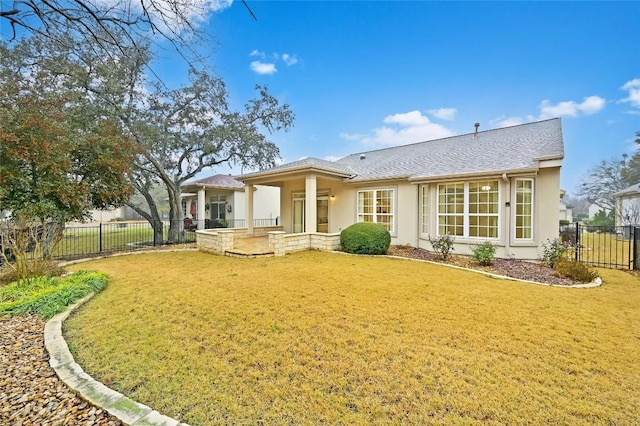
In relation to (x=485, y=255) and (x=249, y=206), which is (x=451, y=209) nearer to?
(x=485, y=255)

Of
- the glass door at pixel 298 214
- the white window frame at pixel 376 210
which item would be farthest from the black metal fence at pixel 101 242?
the white window frame at pixel 376 210

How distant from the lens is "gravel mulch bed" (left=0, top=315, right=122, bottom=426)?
2393 mm

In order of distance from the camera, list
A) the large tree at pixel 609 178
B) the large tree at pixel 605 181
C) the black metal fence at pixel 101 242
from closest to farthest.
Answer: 1. the black metal fence at pixel 101 242
2. the large tree at pixel 609 178
3. the large tree at pixel 605 181

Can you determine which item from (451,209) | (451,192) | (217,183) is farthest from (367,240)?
(217,183)

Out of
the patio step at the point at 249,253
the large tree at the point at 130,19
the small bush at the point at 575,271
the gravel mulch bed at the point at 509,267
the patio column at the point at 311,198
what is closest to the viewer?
the large tree at the point at 130,19

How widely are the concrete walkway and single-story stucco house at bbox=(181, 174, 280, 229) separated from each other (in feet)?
57.4

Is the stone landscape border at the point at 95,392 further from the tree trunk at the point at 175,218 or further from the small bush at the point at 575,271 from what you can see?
the tree trunk at the point at 175,218

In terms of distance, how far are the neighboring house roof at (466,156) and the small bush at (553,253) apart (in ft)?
8.55

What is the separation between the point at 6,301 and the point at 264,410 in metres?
6.23

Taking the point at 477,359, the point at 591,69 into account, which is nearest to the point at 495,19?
the point at 591,69

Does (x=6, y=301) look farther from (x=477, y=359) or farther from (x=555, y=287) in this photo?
(x=555, y=287)

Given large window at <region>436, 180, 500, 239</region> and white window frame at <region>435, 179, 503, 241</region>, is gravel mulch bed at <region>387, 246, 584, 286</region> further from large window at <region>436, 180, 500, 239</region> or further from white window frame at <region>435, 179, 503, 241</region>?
large window at <region>436, 180, 500, 239</region>

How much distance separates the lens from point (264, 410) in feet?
8.03

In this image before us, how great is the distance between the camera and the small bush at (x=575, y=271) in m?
7.32
